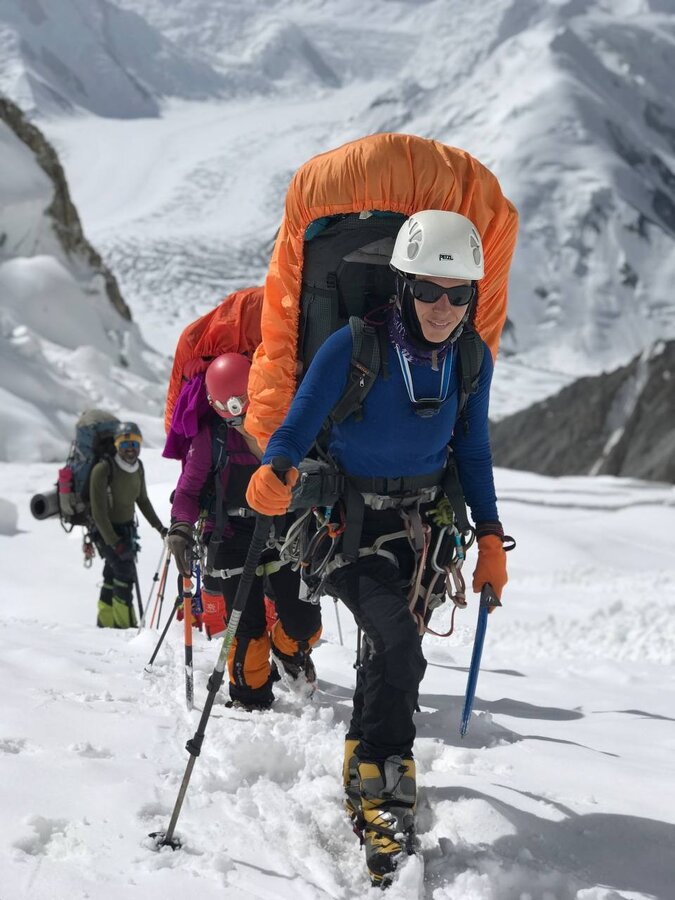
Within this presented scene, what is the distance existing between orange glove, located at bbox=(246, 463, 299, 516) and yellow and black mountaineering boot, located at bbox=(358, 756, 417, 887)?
96 centimetres

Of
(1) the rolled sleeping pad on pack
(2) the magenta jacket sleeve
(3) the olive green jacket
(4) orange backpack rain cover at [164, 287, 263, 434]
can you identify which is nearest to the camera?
(2) the magenta jacket sleeve

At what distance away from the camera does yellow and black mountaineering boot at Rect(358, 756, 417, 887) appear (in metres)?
3.03

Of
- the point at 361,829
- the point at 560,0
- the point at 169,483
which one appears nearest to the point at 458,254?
the point at 361,829

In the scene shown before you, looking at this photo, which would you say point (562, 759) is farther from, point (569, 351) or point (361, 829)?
point (569, 351)

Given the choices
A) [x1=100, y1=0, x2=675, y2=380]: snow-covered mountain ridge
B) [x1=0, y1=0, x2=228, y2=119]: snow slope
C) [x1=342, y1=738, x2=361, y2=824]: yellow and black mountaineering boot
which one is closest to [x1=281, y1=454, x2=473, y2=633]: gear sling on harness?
[x1=342, y1=738, x2=361, y2=824]: yellow and black mountaineering boot

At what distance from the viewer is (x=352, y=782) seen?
3.46 m

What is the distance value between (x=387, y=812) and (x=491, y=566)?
967 millimetres

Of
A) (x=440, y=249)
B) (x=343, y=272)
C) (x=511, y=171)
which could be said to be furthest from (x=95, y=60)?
(x=440, y=249)

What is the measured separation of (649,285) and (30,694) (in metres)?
118

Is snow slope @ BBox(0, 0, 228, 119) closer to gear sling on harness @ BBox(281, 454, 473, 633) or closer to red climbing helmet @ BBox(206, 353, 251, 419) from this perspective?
red climbing helmet @ BBox(206, 353, 251, 419)

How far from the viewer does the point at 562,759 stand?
4098 millimetres

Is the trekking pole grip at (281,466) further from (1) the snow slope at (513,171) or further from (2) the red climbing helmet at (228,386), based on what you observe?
(1) the snow slope at (513,171)

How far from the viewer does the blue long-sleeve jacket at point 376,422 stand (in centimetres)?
340

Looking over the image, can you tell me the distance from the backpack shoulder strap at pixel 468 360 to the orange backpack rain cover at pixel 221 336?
6.00 feet
